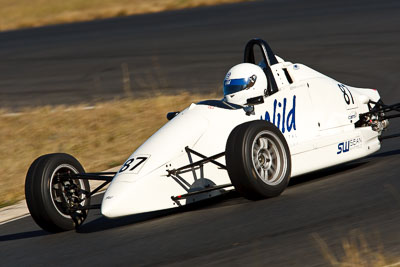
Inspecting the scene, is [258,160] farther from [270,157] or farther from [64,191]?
[64,191]

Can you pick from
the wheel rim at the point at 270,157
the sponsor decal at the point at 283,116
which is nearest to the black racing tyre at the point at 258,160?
the wheel rim at the point at 270,157

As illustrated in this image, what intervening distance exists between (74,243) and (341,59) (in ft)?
45.3

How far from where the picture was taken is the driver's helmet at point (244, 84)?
9.27 metres

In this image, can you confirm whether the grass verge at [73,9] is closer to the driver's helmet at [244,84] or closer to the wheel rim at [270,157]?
the driver's helmet at [244,84]

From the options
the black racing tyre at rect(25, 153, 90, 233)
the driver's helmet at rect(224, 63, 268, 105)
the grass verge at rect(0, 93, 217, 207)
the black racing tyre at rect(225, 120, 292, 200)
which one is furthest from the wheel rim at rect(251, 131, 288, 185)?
the grass verge at rect(0, 93, 217, 207)

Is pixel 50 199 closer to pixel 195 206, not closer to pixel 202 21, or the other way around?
pixel 195 206

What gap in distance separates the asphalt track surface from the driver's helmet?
1.09 m

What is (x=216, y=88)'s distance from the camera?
18.2 metres

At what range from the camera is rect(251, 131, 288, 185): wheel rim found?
27.1 feet

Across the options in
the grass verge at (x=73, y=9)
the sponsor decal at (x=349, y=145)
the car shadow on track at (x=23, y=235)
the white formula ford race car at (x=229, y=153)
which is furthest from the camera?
the grass verge at (x=73, y=9)

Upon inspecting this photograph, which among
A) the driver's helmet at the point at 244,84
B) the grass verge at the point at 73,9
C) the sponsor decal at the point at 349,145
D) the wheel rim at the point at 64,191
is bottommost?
the sponsor decal at the point at 349,145

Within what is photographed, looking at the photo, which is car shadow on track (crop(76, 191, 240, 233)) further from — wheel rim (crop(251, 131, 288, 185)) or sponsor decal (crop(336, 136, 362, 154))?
sponsor decal (crop(336, 136, 362, 154))

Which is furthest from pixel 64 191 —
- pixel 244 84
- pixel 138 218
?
pixel 244 84

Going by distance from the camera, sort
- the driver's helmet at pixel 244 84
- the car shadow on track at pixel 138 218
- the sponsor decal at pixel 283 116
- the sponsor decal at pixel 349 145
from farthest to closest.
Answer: the sponsor decal at pixel 349 145, the driver's helmet at pixel 244 84, the sponsor decal at pixel 283 116, the car shadow on track at pixel 138 218
